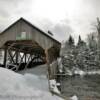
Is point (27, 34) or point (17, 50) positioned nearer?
point (27, 34)

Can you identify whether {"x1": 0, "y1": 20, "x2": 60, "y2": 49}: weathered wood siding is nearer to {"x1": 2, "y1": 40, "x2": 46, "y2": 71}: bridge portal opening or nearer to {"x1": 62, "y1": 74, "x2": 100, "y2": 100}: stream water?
{"x1": 2, "y1": 40, "x2": 46, "y2": 71}: bridge portal opening

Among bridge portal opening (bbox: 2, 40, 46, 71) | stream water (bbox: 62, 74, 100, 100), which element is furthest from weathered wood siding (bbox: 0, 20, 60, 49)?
stream water (bbox: 62, 74, 100, 100)

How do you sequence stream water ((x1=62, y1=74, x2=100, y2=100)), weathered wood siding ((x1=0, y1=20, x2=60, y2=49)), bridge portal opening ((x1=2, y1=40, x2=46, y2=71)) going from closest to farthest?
stream water ((x1=62, y1=74, x2=100, y2=100)) < weathered wood siding ((x1=0, y1=20, x2=60, y2=49)) < bridge portal opening ((x1=2, y1=40, x2=46, y2=71))

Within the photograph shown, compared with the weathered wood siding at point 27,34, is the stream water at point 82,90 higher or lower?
lower

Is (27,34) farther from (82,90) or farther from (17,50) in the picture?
(17,50)

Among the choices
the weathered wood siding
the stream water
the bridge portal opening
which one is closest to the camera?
the stream water

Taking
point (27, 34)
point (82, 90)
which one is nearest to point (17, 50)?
point (27, 34)

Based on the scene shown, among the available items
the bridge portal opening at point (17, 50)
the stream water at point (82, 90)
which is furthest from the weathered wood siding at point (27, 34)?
the stream water at point (82, 90)

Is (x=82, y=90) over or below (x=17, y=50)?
below

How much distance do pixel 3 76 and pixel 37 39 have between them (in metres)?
5.60

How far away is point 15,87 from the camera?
6.61 metres

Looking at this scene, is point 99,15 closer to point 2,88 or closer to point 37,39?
point 37,39

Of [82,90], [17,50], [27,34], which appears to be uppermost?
[27,34]

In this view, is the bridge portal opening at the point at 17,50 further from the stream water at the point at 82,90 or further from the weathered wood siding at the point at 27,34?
the stream water at the point at 82,90
